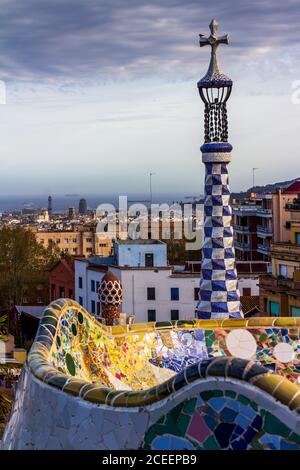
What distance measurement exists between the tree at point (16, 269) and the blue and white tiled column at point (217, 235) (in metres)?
29.2

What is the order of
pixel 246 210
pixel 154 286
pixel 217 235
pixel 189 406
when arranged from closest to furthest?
pixel 189 406 → pixel 217 235 → pixel 154 286 → pixel 246 210

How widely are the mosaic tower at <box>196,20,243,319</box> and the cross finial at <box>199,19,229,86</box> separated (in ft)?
0.04

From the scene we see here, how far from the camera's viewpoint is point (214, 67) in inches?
370

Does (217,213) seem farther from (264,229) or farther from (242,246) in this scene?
(242,246)

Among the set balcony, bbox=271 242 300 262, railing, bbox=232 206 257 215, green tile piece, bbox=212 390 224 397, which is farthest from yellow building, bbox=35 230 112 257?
green tile piece, bbox=212 390 224 397

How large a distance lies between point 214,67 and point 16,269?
1154 inches

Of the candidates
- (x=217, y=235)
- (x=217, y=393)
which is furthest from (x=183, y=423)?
(x=217, y=235)

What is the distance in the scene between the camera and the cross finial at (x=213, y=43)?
30.6ft

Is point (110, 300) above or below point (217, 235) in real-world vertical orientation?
below

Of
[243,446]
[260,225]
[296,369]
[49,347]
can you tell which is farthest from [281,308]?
[260,225]

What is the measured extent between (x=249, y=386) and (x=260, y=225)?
33.4 metres

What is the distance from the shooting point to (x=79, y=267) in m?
31.2

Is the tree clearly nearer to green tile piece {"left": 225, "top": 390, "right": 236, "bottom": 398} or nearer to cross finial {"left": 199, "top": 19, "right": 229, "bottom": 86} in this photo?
cross finial {"left": 199, "top": 19, "right": 229, "bottom": 86}

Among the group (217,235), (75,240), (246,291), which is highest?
(217,235)
